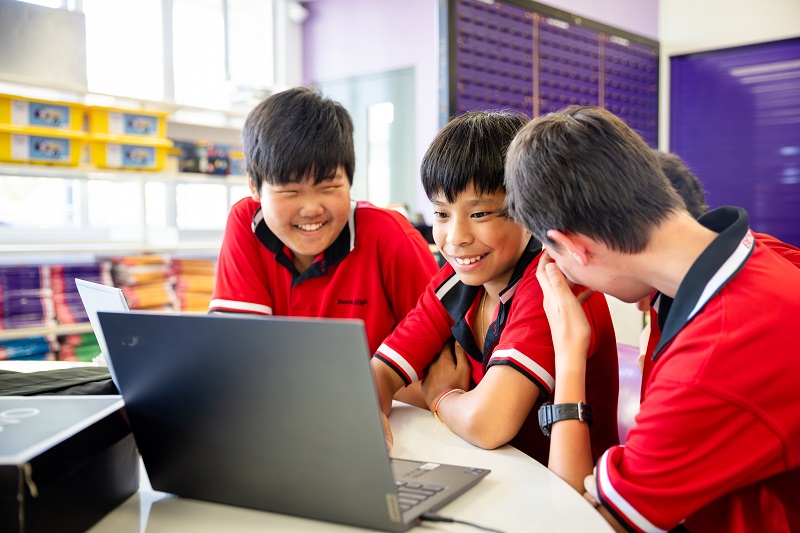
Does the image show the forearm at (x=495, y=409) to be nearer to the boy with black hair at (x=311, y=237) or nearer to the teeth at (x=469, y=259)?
the teeth at (x=469, y=259)

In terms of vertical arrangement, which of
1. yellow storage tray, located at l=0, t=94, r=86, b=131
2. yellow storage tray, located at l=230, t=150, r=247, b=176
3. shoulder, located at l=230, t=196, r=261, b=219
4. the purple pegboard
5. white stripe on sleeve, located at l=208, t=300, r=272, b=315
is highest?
the purple pegboard

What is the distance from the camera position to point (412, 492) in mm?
817

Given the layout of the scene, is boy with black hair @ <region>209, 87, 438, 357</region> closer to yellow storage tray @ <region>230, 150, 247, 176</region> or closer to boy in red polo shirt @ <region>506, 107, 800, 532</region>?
boy in red polo shirt @ <region>506, 107, 800, 532</region>

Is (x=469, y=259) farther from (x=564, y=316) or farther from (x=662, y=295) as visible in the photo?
(x=662, y=295)

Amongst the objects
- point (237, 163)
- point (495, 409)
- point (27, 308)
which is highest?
point (237, 163)

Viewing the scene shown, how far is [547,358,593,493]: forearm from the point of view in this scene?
97 centimetres

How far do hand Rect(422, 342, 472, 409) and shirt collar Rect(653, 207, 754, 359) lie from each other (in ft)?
1.74

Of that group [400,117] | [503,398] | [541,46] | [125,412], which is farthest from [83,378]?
[400,117]

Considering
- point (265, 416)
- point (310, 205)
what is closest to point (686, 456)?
point (265, 416)

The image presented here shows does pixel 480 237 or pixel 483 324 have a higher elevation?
pixel 480 237

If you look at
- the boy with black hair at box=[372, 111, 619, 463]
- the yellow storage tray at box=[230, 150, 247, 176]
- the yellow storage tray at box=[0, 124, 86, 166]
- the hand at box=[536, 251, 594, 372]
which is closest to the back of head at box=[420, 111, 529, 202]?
the boy with black hair at box=[372, 111, 619, 463]

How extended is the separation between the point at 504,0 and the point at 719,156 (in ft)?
5.75

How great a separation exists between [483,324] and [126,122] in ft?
9.34

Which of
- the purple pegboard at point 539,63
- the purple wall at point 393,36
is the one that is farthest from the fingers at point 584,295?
the purple wall at point 393,36
